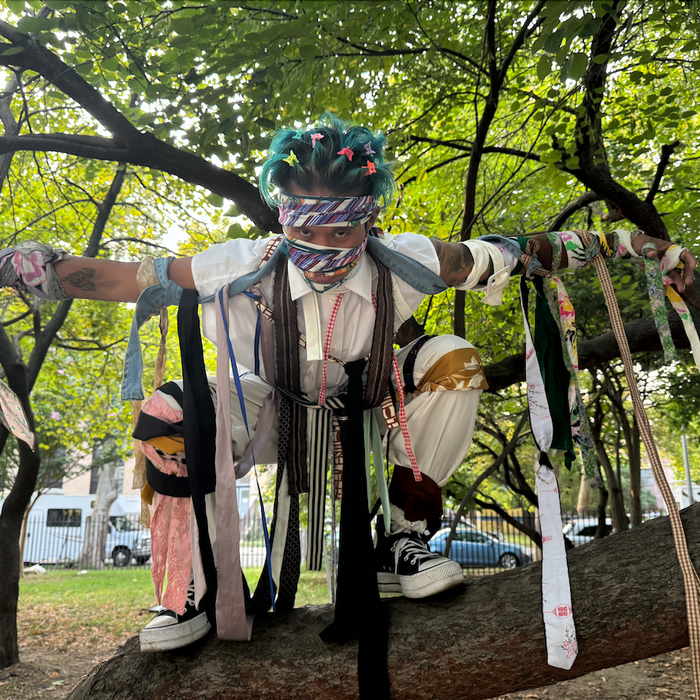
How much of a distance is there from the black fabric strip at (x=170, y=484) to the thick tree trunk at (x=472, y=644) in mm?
460

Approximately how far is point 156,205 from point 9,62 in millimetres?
5053

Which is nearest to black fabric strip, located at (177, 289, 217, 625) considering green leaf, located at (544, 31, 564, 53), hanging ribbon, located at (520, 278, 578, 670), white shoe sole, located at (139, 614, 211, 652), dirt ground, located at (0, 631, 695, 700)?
white shoe sole, located at (139, 614, 211, 652)

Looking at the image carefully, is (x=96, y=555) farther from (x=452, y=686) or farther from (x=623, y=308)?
(x=452, y=686)

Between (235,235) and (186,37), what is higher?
(186,37)

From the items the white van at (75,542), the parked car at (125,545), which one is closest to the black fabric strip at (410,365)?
the white van at (75,542)

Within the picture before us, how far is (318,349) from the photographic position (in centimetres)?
190

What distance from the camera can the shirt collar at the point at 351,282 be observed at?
1896mm

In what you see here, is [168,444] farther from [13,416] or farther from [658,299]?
[658,299]

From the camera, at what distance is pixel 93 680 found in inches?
71.3

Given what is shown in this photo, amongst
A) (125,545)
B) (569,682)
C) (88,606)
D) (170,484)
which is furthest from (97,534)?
(170,484)

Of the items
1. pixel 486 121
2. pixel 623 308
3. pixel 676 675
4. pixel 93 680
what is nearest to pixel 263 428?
pixel 93 680

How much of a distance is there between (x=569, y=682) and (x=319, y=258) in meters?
4.64

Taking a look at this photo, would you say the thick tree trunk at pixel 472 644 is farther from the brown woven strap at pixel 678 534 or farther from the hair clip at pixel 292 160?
the hair clip at pixel 292 160

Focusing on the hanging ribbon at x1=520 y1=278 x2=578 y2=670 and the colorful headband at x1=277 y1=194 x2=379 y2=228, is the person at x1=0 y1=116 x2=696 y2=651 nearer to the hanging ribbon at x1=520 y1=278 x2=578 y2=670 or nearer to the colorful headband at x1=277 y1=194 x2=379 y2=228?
the colorful headband at x1=277 y1=194 x2=379 y2=228
